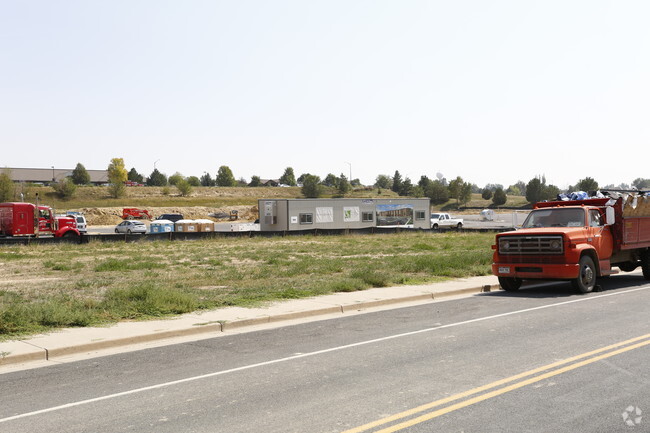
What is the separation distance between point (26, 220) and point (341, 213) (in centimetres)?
2577

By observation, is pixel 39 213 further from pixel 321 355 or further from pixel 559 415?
pixel 559 415

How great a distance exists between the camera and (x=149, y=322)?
11.8m

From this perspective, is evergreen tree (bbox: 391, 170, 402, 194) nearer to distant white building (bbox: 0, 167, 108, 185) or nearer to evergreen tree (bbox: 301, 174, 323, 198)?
evergreen tree (bbox: 301, 174, 323, 198)

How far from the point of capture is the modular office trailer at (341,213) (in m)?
52.3

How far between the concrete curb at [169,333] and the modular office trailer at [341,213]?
122ft

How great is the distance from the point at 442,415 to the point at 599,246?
38.6 feet

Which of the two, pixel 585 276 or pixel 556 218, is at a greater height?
pixel 556 218

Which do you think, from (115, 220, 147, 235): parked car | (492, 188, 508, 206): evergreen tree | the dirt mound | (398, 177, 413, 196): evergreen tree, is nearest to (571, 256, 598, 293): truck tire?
(115, 220, 147, 235): parked car

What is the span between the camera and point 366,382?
7.40 m

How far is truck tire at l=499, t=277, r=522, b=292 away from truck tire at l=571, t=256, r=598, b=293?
171 cm

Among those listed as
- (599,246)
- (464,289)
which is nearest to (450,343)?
(464,289)

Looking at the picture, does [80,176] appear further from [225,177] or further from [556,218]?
[556,218]

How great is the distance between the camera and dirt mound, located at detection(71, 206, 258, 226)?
91688mm

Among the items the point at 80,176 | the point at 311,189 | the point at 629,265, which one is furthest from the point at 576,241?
the point at 80,176
